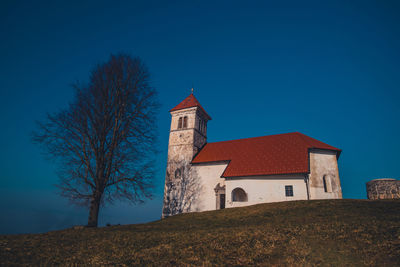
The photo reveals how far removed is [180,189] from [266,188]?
38.0 feet

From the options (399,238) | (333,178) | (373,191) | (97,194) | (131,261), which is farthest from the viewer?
(373,191)

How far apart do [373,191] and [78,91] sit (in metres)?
39.9

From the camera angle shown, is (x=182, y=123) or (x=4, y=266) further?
(x=182, y=123)

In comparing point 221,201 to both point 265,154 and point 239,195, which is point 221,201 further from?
point 265,154

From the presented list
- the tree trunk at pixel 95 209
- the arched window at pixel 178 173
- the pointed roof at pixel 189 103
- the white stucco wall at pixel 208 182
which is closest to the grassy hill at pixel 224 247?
the tree trunk at pixel 95 209

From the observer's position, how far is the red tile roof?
23.9 meters

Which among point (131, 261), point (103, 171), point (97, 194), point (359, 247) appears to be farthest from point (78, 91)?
point (359, 247)

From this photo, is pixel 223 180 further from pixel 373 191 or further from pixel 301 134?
pixel 373 191

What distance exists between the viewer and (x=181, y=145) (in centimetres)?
3253

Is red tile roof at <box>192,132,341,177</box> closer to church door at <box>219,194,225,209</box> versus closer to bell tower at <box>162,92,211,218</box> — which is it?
Result: bell tower at <box>162,92,211,218</box>

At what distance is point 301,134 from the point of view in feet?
94.9

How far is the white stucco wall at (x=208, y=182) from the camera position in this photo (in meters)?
27.5

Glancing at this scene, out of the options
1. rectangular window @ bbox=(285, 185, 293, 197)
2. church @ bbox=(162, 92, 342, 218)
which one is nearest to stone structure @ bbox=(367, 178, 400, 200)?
church @ bbox=(162, 92, 342, 218)

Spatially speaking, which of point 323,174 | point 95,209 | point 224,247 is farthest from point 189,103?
point 224,247
